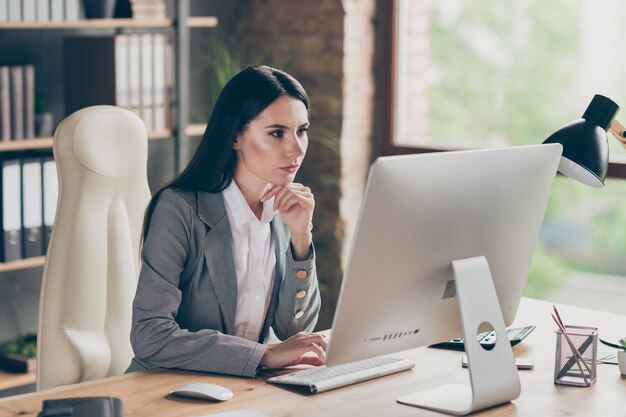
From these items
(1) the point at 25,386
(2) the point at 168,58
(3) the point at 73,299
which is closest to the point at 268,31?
(2) the point at 168,58

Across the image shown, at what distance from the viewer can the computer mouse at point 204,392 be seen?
1804mm

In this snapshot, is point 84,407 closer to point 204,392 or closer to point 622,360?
point 204,392

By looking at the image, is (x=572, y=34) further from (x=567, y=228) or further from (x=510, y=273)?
(x=510, y=273)

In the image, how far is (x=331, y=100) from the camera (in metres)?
4.04

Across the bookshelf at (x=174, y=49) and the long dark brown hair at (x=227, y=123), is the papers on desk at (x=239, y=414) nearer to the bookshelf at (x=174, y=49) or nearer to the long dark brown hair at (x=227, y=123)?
the long dark brown hair at (x=227, y=123)

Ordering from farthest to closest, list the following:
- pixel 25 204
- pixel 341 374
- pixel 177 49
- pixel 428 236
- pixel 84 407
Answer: pixel 177 49 < pixel 25 204 < pixel 341 374 < pixel 428 236 < pixel 84 407

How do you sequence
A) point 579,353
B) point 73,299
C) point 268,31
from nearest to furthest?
1. point 579,353
2. point 73,299
3. point 268,31

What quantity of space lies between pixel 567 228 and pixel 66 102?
1.95m

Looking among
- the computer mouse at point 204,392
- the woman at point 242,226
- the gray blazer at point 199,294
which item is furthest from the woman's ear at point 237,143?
the computer mouse at point 204,392

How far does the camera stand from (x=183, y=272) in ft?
7.07

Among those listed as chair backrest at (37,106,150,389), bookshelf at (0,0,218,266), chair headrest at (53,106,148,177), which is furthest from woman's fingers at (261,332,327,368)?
bookshelf at (0,0,218,266)

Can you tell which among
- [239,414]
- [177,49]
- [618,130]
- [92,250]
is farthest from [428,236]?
[177,49]

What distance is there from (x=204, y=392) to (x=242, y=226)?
1.74 ft

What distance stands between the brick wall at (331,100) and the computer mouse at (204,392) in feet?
7.30
